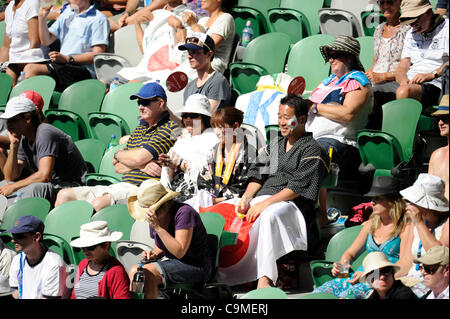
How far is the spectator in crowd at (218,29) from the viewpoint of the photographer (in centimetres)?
785

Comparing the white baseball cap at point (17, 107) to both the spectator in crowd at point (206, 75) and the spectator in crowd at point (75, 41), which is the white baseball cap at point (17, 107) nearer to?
the spectator in crowd at point (206, 75)

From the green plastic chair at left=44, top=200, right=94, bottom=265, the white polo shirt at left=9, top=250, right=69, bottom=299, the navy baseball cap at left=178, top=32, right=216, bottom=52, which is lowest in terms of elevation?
the green plastic chair at left=44, top=200, right=94, bottom=265

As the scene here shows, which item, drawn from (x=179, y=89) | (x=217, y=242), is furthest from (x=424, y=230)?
(x=179, y=89)

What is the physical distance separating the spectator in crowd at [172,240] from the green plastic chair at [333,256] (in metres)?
0.65

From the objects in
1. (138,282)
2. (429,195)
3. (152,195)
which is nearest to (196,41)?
(152,195)

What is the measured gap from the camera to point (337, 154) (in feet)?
21.2

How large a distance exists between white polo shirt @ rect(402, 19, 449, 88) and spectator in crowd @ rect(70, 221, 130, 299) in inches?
108

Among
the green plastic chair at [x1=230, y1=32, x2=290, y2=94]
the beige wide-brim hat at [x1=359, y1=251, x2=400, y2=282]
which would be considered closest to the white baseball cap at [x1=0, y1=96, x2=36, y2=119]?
the green plastic chair at [x1=230, y1=32, x2=290, y2=94]

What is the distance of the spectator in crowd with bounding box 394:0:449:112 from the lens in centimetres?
668

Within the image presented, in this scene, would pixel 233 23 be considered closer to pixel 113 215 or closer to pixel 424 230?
pixel 113 215

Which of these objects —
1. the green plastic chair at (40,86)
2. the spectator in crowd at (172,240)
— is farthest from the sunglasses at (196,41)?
the spectator in crowd at (172,240)

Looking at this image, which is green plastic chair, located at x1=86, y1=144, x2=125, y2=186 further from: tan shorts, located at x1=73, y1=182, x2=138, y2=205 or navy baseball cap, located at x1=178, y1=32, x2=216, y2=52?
navy baseball cap, located at x1=178, y1=32, x2=216, y2=52

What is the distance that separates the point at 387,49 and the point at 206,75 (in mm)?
1452
